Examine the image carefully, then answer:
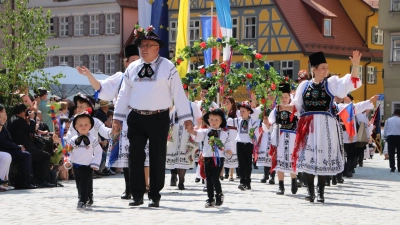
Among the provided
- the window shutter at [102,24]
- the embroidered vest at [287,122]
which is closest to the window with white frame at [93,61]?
the window shutter at [102,24]

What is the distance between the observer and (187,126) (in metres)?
13.1

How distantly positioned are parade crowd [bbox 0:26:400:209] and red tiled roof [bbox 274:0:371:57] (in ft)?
129

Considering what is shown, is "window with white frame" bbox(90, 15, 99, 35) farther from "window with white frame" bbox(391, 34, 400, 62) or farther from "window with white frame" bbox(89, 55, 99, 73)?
"window with white frame" bbox(391, 34, 400, 62)

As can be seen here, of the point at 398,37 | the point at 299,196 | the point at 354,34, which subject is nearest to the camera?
the point at 299,196

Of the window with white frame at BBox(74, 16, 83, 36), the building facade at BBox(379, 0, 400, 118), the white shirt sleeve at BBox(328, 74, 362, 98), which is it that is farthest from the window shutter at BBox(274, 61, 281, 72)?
the white shirt sleeve at BBox(328, 74, 362, 98)

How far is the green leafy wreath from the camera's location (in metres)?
16.0

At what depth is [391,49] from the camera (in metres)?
56.0

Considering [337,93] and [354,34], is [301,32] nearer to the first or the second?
[354,34]

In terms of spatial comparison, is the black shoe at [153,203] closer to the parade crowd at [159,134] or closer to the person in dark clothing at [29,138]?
the parade crowd at [159,134]

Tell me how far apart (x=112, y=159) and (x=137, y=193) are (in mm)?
2405

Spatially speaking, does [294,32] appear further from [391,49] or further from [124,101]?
[124,101]

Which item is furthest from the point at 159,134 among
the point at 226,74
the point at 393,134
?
the point at 393,134

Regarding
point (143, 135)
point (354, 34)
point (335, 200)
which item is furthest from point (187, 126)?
point (354, 34)

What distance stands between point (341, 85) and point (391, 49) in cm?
4237
